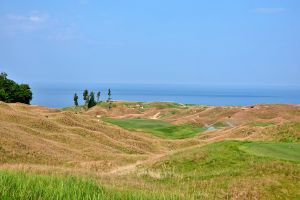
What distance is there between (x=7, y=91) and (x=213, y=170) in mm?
73213

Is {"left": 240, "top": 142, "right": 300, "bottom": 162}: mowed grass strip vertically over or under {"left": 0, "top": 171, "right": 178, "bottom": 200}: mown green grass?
under

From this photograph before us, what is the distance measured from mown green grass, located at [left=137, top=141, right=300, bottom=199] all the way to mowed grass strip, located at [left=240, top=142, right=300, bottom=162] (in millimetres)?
271

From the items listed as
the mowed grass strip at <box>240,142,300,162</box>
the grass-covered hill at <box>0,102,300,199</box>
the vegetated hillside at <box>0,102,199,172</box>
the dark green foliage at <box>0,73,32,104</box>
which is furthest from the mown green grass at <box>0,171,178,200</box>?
the dark green foliage at <box>0,73,32,104</box>

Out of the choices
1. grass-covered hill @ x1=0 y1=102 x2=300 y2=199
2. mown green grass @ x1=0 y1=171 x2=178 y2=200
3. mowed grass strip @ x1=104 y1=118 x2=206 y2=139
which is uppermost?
mown green grass @ x1=0 y1=171 x2=178 y2=200

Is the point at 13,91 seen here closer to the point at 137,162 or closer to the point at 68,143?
the point at 68,143

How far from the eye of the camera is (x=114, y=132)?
56219 mm

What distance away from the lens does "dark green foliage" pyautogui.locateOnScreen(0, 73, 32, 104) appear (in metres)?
91.5

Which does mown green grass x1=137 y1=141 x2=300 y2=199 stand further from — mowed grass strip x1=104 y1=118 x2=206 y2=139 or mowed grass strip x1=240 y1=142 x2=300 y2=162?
mowed grass strip x1=104 y1=118 x2=206 y2=139

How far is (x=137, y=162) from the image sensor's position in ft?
107

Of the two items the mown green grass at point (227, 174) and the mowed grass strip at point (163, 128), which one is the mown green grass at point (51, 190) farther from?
the mowed grass strip at point (163, 128)

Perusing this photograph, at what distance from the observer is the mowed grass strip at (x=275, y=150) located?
26.9m

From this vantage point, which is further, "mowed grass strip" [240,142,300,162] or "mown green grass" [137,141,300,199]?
"mowed grass strip" [240,142,300,162]

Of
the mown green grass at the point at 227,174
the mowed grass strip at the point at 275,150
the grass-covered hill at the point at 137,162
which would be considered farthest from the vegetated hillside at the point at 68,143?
the mowed grass strip at the point at 275,150

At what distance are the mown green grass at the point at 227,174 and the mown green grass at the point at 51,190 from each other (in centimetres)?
284
